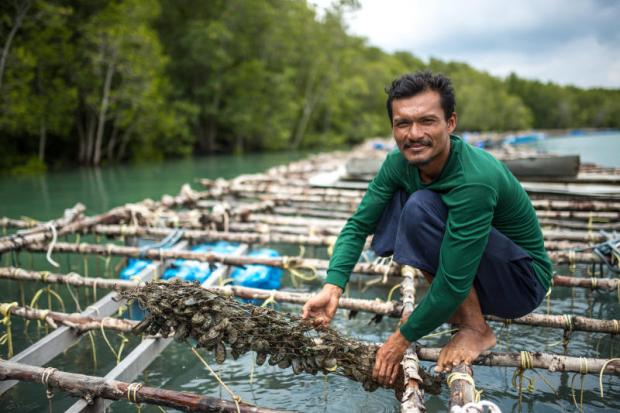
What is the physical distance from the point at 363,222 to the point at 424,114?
2.16 ft

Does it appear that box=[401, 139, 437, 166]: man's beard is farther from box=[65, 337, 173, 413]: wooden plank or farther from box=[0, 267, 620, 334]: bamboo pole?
box=[65, 337, 173, 413]: wooden plank

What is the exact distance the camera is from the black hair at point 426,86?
1839 mm

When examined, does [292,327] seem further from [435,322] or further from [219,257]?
[219,257]

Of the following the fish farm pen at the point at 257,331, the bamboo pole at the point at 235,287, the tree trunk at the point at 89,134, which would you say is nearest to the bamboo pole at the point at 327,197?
the fish farm pen at the point at 257,331

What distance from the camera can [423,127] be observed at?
186 cm

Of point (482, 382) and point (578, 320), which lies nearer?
point (578, 320)

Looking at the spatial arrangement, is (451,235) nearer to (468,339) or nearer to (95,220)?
(468,339)

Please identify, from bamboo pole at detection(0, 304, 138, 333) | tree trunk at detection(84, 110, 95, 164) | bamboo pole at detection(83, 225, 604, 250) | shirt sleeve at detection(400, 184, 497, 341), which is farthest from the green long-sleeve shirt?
tree trunk at detection(84, 110, 95, 164)

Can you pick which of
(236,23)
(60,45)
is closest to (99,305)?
(60,45)

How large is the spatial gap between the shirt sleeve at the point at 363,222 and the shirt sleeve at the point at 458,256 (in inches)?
19.7

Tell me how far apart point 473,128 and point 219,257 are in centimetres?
7561

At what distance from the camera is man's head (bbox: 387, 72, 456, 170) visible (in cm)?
184

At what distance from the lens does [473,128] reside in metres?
72.2

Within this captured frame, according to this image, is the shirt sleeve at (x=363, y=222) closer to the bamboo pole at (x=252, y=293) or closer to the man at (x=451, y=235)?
the man at (x=451, y=235)
